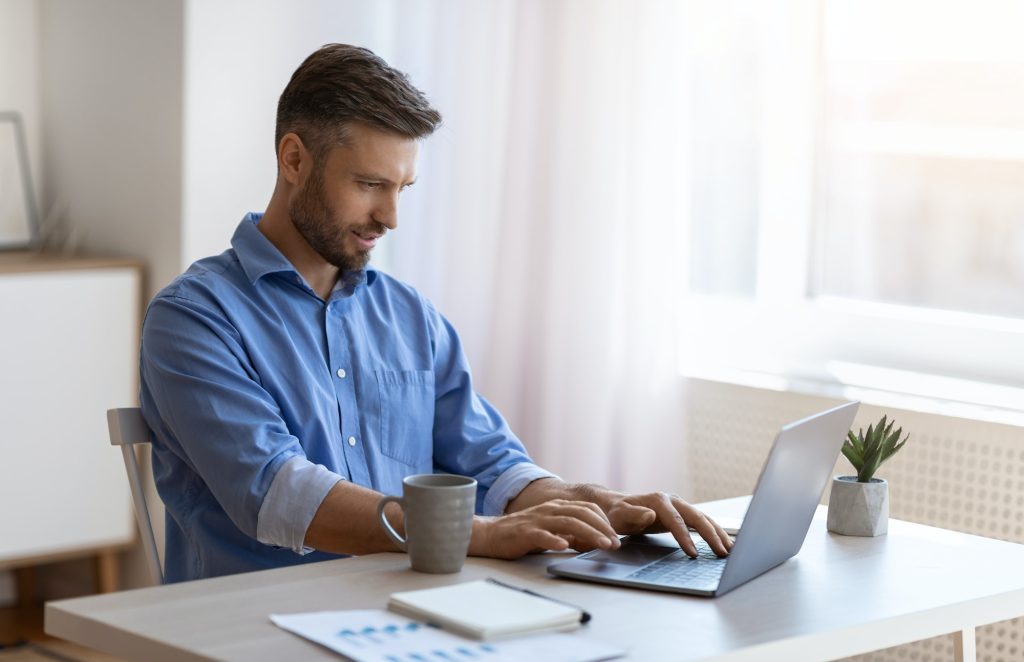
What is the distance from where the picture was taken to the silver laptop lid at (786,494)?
157cm

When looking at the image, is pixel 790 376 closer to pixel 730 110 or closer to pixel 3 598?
pixel 730 110

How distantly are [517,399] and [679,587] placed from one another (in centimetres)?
194

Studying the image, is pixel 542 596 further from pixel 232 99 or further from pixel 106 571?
pixel 106 571

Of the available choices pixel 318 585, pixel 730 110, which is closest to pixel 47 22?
pixel 730 110

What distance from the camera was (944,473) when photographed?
280cm

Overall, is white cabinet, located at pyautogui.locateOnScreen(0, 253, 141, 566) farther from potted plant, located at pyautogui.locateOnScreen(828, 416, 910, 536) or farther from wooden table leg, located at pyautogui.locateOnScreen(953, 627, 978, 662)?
wooden table leg, located at pyautogui.locateOnScreen(953, 627, 978, 662)

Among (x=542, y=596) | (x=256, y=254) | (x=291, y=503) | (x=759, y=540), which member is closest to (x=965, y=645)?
(x=759, y=540)

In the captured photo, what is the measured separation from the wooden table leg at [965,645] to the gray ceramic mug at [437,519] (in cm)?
62

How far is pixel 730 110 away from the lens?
3.33m

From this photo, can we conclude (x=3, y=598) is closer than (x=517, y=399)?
No

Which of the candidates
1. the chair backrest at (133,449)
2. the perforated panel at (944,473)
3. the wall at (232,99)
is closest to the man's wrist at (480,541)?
the chair backrest at (133,449)

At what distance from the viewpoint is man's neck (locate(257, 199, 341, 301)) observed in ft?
6.95

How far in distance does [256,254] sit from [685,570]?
2.59ft

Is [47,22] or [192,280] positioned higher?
[47,22]
